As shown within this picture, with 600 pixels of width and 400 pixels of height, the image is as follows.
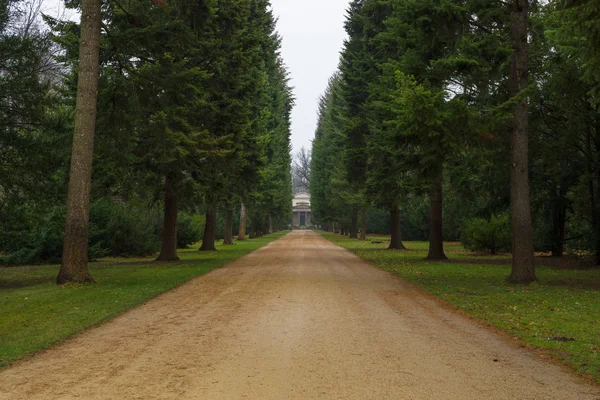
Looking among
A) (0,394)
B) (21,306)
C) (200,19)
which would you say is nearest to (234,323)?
(0,394)

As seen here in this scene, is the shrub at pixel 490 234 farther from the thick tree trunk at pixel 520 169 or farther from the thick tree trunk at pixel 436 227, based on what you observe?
the thick tree trunk at pixel 520 169

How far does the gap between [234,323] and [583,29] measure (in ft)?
23.5

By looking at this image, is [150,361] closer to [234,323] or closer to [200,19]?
[234,323]

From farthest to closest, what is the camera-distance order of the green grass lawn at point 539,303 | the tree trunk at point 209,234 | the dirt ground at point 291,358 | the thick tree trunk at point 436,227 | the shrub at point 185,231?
the shrub at point 185,231, the tree trunk at point 209,234, the thick tree trunk at point 436,227, the green grass lawn at point 539,303, the dirt ground at point 291,358

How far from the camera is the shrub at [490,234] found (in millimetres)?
27214

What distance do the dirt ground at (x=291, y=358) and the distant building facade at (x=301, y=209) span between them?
415ft

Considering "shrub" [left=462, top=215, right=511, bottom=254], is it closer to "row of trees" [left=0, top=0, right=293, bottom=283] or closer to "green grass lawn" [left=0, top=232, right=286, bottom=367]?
"row of trees" [left=0, top=0, right=293, bottom=283]

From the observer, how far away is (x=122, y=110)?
16.0 m

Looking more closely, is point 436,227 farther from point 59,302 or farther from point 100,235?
point 59,302

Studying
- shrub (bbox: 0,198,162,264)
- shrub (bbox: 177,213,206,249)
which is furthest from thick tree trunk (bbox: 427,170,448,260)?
shrub (bbox: 177,213,206,249)

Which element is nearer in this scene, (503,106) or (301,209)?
(503,106)

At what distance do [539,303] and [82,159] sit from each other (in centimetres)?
1114

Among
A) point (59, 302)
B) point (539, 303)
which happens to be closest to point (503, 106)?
point (539, 303)


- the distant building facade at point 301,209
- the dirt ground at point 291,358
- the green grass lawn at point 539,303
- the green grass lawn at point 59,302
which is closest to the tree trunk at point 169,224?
the green grass lawn at point 59,302
